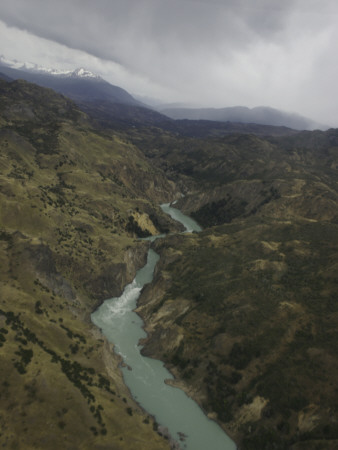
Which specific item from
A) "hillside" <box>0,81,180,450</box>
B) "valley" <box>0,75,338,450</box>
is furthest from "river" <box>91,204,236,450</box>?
"hillside" <box>0,81,180,450</box>

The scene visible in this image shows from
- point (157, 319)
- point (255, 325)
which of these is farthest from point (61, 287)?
point (255, 325)

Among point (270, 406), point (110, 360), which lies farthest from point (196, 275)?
point (270, 406)

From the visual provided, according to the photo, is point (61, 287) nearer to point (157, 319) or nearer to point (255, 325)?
point (157, 319)

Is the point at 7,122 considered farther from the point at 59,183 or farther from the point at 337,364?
the point at 337,364

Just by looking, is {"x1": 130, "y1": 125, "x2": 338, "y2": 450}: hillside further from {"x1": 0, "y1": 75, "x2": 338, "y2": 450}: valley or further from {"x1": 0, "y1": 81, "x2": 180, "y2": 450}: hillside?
{"x1": 0, "y1": 81, "x2": 180, "y2": 450}: hillside

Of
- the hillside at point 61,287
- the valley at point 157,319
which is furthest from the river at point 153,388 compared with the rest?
the hillside at point 61,287

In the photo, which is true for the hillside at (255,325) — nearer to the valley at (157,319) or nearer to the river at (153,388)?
the valley at (157,319)
